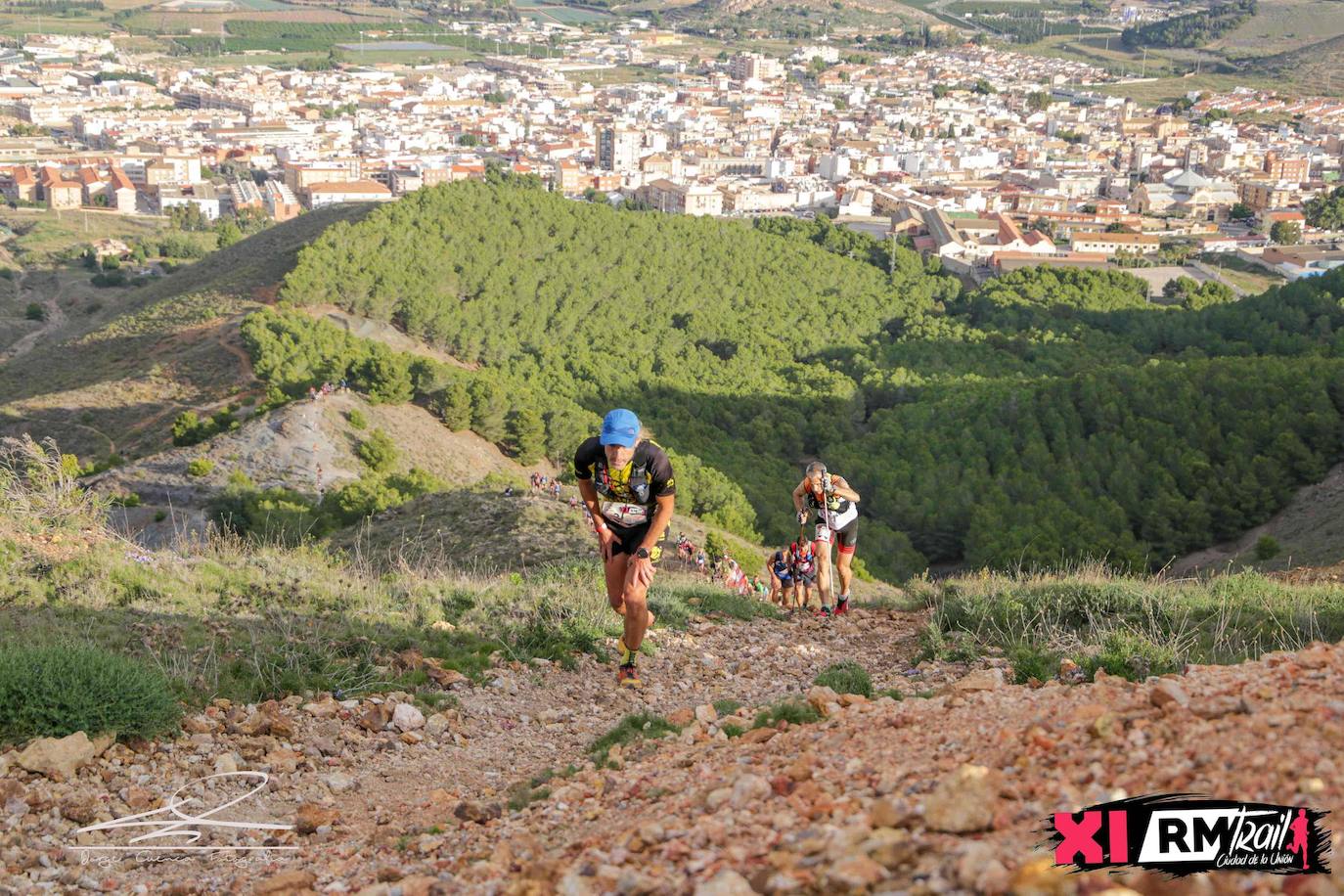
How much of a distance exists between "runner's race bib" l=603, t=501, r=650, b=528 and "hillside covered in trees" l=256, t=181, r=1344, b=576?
12.0 metres

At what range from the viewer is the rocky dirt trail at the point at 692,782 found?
3.06m

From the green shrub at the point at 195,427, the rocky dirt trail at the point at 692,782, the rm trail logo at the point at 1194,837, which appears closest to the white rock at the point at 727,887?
the rocky dirt trail at the point at 692,782

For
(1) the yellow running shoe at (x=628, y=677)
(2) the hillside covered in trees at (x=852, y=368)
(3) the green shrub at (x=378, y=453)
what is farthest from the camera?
(2) the hillside covered in trees at (x=852, y=368)

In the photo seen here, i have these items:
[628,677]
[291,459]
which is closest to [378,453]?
[291,459]

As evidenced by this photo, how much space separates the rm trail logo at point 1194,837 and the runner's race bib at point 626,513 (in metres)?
3.30

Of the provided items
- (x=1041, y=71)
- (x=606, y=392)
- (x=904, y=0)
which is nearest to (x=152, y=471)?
(x=606, y=392)

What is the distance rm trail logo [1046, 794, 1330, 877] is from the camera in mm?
2768

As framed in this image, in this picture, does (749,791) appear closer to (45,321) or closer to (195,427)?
(195,427)

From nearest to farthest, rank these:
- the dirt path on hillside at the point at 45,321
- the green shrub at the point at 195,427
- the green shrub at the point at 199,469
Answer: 1. the green shrub at the point at 199,469
2. the green shrub at the point at 195,427
3. the dirt path on hillside at the point at 45,321

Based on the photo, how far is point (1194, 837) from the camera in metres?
2.84

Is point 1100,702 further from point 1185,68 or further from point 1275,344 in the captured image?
point 1185,68

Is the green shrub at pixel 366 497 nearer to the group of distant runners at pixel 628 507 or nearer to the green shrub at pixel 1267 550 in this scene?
the green shrub at pixel 1267 550

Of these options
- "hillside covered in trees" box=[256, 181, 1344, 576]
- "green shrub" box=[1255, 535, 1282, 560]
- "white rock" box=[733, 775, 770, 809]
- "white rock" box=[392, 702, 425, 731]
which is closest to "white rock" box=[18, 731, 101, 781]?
"white rock" box=[392, 702, 425, 731]

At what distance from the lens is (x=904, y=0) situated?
601 ft
